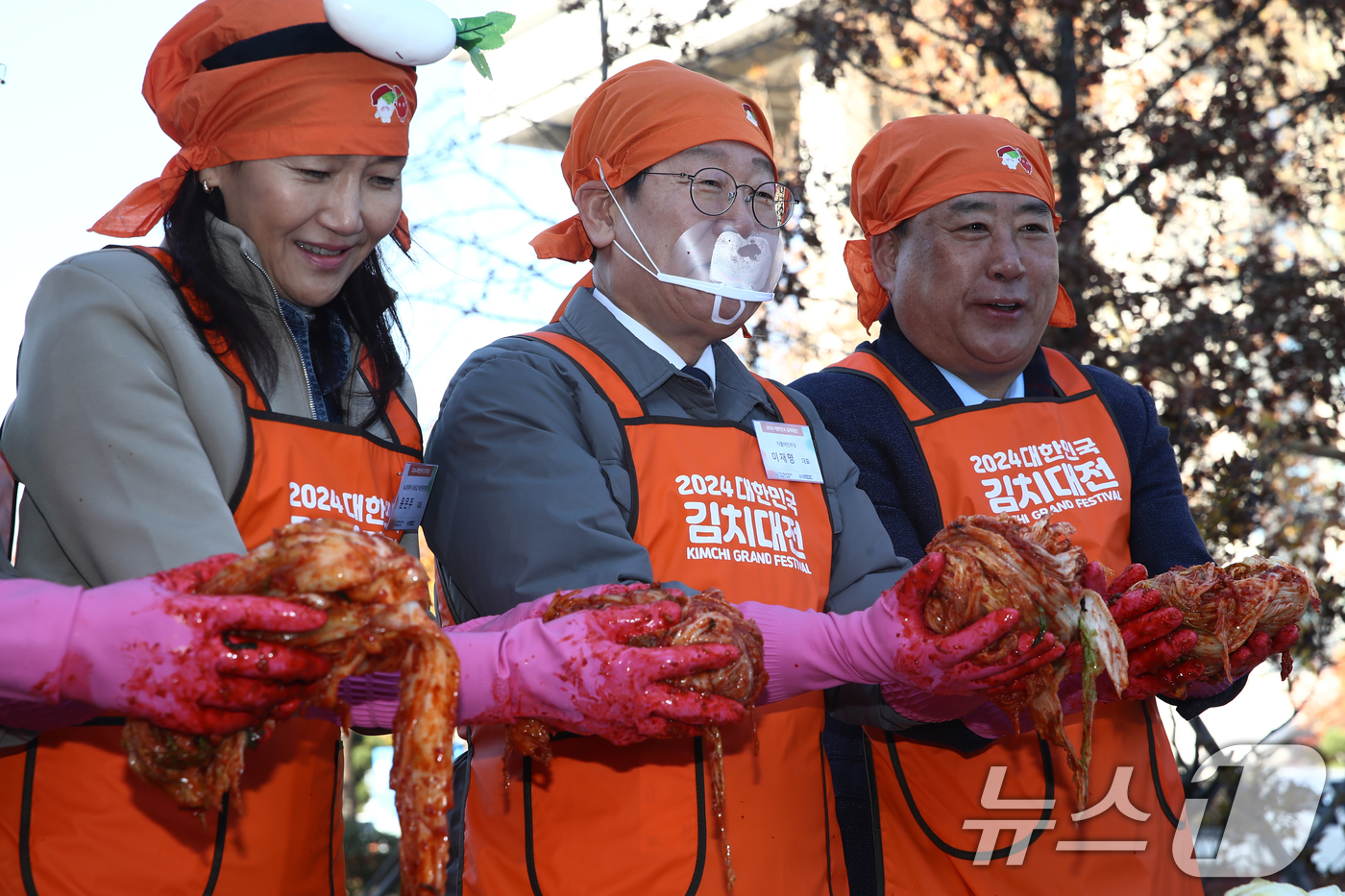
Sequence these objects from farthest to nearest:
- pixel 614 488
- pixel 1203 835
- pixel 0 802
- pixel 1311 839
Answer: pixel 1203 835 < pixel 1311 839 < pixel 614 488 < pixel 0 802

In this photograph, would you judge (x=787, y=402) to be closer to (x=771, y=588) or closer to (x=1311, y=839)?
(x=771, y=588)

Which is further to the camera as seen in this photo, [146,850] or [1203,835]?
[1203,835]

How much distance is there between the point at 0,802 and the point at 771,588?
1407 millimetres

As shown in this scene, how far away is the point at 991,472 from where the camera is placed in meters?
3.01

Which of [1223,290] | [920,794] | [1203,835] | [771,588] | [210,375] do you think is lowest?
[1203,835]

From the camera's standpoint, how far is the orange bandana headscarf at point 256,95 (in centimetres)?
238

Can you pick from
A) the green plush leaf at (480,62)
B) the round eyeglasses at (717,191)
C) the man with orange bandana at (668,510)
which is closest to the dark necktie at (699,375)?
the man with orange bandana at (668,510)

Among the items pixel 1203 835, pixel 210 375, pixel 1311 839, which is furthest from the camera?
pixel 1203 835

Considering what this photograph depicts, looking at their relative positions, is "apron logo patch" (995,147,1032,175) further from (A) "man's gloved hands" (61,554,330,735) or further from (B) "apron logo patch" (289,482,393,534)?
→ (A) "man's gloved hands" (61,554,330,735)

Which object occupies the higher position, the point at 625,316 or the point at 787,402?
the point at 625,316

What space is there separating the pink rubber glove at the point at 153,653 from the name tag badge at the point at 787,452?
125 centimetres

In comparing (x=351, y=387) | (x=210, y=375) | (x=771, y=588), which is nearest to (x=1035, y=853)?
(x=771, y=588)

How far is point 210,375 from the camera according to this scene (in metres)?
2.14

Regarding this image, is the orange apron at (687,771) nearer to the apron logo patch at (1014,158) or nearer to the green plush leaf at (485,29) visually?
the green plush leaf at (485,29)
